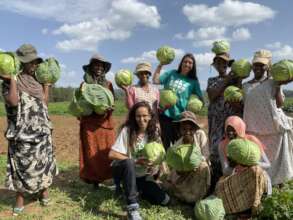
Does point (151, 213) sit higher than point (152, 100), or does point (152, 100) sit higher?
point (152, 100)

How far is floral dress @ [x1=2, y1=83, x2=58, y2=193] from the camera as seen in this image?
14.8 feet

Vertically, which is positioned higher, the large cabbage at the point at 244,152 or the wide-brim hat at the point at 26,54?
the wide-brim hat at the point at 26,54

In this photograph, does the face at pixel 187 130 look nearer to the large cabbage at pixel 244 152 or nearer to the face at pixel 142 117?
the face at pixel 142 117

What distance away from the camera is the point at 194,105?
5.57 m

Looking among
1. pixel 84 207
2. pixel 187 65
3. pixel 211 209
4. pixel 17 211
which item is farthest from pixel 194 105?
pixel 17 211

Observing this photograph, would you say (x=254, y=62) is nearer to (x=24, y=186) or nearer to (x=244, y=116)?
(x=244, y=116)

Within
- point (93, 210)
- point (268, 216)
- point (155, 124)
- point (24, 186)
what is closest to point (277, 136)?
point (268, 216)

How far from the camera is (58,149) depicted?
1099 centimetres

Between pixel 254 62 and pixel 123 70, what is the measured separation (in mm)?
1804

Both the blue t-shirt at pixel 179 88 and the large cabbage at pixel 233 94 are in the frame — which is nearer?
the large cabbage at pixel 233 94

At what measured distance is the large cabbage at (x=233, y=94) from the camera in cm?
514

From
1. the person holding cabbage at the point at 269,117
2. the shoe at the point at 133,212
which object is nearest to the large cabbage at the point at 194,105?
the person holding cabbage at the point at 269,117

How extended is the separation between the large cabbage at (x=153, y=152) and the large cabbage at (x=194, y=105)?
1.21 m

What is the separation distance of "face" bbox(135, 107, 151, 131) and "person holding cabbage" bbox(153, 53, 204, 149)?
37.7 inches
